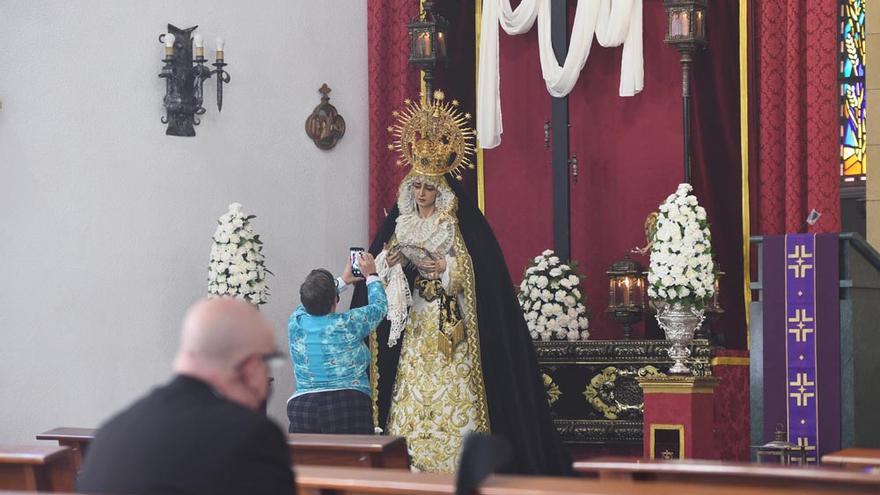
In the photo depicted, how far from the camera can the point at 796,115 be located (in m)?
9.47

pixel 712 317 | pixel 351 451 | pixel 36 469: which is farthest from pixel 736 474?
pixel 712 317

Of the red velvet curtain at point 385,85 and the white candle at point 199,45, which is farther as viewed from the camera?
the red velvet curtain at point 385,85

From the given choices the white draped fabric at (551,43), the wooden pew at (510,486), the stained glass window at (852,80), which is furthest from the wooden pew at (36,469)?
the stained glass window at (852,80)

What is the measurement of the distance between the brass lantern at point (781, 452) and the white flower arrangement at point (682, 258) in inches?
49.3

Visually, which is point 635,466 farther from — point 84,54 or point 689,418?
point 84,54

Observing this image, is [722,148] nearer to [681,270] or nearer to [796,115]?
[796,115]

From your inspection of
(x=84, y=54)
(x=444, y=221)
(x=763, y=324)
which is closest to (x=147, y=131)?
(x=84, y=54)

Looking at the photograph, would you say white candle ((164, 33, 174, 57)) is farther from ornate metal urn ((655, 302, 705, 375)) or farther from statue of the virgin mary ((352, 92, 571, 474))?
ornate metal urn ((655, 302, 705, 375))

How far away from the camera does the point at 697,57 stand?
10.1 m

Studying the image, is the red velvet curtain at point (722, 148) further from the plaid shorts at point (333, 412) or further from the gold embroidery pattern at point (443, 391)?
the plaid shorts at point (333, 412)

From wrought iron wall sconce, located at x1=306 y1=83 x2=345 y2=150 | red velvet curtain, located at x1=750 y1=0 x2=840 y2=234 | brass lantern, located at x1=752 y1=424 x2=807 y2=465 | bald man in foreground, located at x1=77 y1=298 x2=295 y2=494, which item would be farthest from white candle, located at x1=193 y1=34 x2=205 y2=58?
bald man in foreground, located at x1=77 y1=298 x2=295 y2=494

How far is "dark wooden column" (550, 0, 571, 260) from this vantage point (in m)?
9.86

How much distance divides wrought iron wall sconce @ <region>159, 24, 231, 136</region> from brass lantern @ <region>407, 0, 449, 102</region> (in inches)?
64.3

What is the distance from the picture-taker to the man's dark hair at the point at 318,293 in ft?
23.1
